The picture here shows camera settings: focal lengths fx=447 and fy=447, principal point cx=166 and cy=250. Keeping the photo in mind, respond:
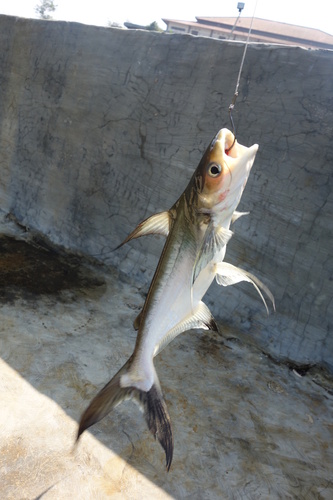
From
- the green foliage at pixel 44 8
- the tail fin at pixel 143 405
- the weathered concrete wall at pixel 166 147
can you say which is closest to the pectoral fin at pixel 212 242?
the tail fin at pixel 143 405

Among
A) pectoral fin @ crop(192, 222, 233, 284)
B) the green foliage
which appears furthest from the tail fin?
the green foliage

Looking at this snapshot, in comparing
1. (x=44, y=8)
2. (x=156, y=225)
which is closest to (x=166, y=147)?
(x=156, y=225)

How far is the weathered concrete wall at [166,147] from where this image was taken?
362 cm

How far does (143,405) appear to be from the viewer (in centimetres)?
205

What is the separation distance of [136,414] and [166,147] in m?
2.54

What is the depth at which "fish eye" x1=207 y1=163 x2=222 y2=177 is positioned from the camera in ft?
6.08

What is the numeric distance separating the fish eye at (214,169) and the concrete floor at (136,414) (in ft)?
5.84

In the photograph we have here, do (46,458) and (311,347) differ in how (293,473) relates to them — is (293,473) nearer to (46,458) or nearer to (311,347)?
(311,347)

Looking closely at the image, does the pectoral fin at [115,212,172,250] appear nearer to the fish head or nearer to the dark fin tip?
the fish head

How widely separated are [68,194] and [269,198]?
98.7 inches

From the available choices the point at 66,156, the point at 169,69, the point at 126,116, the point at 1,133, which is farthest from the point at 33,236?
the point at 169,69

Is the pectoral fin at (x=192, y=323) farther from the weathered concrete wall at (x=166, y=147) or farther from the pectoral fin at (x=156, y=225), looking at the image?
the weathered concrete wall at (x=166, y=147)

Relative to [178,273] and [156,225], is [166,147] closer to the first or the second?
[156,225]

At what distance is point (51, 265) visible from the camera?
493 centimetres
